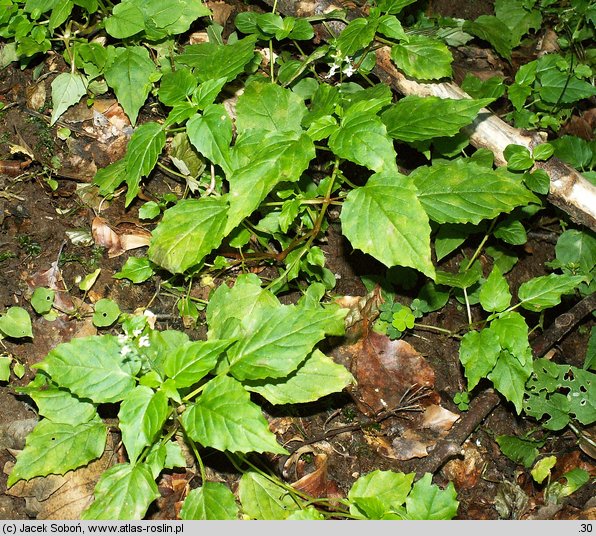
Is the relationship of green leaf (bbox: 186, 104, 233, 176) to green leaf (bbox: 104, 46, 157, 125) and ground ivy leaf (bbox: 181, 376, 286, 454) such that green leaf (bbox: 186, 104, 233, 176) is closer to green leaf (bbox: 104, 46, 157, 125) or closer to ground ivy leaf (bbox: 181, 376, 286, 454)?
green leaf (bbox: 104, 46, 157, 125)

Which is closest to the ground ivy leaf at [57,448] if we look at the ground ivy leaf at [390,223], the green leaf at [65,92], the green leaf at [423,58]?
the ground ivy leaf at [390,223]

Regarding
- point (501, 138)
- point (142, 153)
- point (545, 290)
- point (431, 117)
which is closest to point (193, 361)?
point (142, 153)

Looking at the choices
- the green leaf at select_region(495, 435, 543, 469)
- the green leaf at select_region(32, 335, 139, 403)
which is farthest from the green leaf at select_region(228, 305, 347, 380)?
the green leaf at select_region(495, 435, 543, 469)

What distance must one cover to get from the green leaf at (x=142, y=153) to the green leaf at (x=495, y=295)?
1.77 meters

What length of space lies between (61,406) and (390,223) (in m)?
1.63

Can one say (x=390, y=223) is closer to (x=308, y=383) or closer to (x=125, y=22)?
(x=308, y=383)

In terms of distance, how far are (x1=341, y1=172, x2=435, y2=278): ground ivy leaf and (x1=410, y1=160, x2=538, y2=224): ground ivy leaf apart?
1.08 ft

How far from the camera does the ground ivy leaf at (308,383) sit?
2906mm

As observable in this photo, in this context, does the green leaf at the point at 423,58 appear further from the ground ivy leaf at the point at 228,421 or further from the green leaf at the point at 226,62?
the ground ivy leaf at the point at 228,421

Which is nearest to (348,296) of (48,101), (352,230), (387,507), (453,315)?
(453,315)

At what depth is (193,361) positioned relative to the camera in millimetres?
2637

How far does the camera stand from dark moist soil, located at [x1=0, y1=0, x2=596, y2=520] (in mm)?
3271

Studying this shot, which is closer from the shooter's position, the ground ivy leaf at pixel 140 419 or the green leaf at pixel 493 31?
the ground ivy leaf at pixel 140 419

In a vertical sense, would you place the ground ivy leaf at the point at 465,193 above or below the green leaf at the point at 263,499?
above
